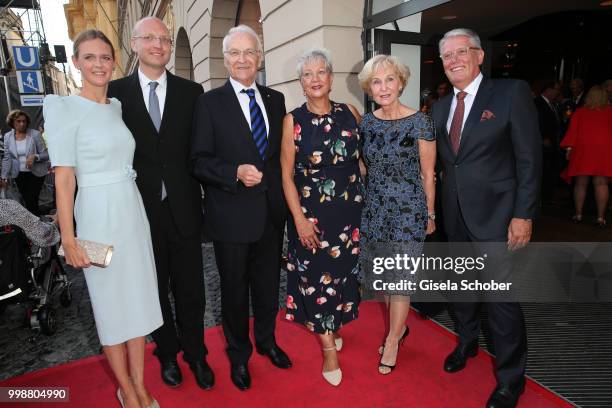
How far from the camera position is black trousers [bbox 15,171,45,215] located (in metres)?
6.88

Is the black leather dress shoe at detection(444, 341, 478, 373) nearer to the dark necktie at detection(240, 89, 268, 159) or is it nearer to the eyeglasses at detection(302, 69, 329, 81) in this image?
the dark necktie at detection(240, 89, 268, 159)

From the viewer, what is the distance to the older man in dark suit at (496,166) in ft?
7.02

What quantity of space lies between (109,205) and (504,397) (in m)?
2.34

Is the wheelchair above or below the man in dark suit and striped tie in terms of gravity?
below

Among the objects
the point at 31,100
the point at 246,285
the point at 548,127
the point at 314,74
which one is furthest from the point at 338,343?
the point at 31,100

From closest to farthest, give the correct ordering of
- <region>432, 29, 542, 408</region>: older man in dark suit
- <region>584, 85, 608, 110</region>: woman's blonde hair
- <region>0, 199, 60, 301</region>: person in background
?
<region>432, 29, 542, 408</region>: older man in dark suit, <region>0, 199, 60, 301</region>: person in background, <region>584, 85, 608, 110</region>: woman's blonde hair

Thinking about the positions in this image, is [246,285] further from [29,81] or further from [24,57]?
[24,57]

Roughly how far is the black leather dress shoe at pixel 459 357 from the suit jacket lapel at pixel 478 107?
1.35m

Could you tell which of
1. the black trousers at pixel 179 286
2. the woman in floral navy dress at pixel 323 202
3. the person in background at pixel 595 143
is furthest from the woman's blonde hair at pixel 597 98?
the black trousers at pixel 179 286

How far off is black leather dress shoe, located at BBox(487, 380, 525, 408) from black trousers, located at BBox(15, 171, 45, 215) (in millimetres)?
7281

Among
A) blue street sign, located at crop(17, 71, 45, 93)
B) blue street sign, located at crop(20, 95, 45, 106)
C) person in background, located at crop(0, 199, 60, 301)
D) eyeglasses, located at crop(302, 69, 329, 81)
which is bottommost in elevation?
person in background, located at crop(0, 199, 60, 301)

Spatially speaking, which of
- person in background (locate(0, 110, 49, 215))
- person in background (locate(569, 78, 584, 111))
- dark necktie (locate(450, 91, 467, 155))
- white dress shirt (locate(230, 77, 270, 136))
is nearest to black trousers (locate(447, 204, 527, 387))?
dark necktie (locate(450, 91, 467, 155))

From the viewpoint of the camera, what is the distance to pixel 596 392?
2391mm

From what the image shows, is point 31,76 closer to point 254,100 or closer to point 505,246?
point 254,100
